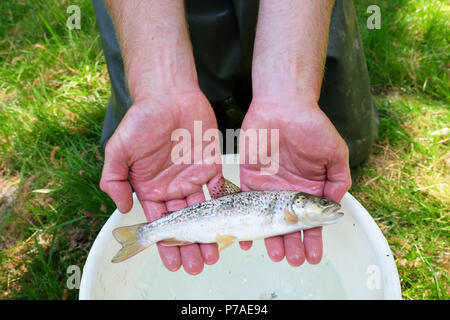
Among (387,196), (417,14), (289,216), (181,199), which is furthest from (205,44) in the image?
(417,14)

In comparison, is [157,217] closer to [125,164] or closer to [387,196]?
[125,164]

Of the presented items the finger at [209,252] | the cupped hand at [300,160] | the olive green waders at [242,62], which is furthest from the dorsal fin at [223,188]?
the olive green waders at [242,62]

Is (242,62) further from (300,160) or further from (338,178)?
(338,178)

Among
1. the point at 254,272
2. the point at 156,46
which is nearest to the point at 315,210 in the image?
the point at 254,272

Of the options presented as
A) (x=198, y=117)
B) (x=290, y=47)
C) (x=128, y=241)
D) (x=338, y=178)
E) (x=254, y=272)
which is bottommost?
(x=254, y=272)

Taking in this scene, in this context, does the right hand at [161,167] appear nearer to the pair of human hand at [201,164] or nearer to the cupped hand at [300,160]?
the pair of human hand at [201,164]

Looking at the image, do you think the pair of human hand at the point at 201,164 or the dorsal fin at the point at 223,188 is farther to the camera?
the dorsal fin at the point at 223,188

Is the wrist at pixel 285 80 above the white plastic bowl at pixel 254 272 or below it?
above
